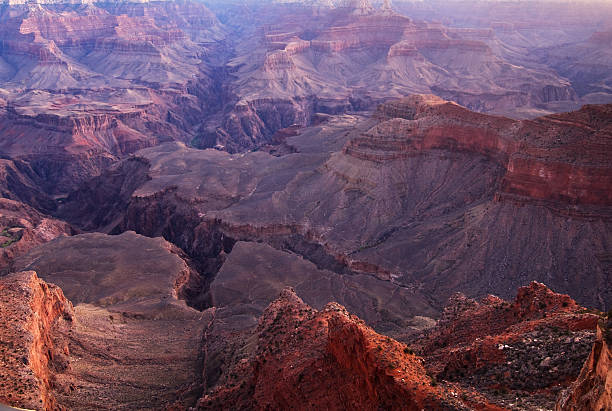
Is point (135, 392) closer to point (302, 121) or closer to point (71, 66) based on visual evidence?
point (302, 121)

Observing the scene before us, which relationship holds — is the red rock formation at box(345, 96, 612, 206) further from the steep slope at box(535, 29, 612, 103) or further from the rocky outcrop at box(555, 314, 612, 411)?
the steep slope at box(535, 29, 612, 103)

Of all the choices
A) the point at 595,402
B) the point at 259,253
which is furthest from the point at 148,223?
the point at 595,402

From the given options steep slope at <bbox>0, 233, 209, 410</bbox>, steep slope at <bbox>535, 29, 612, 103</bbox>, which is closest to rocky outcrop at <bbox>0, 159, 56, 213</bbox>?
steep slope at <bbox>0, 233, 209, 410</bbox>

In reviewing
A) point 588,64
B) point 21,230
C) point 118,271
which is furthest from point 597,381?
point 588,64

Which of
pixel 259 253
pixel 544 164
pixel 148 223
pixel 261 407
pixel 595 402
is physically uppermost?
pixel 595 402

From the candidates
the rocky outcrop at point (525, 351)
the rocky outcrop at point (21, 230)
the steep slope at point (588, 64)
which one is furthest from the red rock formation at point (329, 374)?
the steep slope at point (588, 64)

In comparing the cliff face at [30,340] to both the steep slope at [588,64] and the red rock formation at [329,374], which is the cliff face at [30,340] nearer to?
the red rock formation at [329,374]
